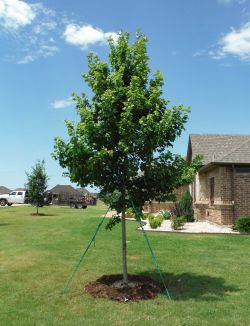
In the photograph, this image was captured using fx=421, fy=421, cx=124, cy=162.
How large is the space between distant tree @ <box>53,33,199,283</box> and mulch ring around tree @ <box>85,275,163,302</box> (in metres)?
0.33

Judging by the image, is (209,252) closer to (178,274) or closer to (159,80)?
(178,274)

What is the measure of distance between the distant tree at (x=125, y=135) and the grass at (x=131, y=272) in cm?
154

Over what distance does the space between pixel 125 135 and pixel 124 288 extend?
10.7ft

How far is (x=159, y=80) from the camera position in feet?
31.6

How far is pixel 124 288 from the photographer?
899 cm

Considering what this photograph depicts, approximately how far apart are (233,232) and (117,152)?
11.0 m

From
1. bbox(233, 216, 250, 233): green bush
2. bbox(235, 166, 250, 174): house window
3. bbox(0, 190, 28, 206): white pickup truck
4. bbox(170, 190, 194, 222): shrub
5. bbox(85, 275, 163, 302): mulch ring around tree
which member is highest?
bbox(235, 166, 250, 174): house window


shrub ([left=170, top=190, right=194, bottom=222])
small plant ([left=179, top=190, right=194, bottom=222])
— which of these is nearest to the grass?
small plant ([left=179, top=190, right=194, bottom=222])

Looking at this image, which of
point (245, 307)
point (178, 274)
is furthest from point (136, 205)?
point (245, 307)

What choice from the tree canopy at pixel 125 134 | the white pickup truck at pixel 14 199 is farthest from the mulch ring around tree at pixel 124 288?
the white pickup truck at pixel 14 199

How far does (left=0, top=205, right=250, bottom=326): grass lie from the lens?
735cm

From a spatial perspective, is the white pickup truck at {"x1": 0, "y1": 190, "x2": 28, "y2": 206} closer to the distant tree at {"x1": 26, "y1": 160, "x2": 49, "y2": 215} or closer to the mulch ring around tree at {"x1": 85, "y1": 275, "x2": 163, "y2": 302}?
the distant tree at {"x1": 26, "y1": 160, "x2": 49, "y2": 215}

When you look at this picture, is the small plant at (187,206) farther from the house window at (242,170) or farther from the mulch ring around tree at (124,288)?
the mulch ring around tree at (124,288)

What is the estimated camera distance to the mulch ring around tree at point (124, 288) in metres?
8.53
